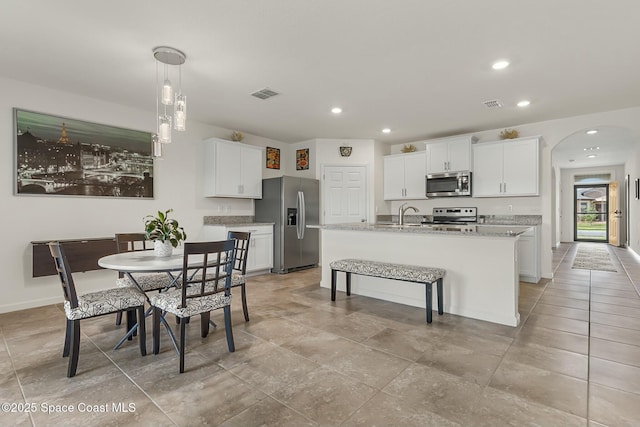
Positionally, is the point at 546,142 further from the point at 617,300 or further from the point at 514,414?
the point at 514,414

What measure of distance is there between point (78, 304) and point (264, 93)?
2.87 meters

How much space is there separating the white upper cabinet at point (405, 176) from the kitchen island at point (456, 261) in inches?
96.1

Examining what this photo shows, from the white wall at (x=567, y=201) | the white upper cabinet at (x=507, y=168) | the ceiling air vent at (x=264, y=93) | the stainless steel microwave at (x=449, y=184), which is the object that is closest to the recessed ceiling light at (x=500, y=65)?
the white upper cabinet at (x=507, y=168)

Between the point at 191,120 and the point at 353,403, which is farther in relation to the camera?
the point at 191,120

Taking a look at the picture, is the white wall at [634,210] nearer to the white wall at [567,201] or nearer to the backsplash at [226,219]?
the white wall at [567,201]

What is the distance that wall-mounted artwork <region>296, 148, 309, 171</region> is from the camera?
6504 millimetres

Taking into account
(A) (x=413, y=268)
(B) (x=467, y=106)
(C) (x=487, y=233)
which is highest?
(B) (x=467, y=106)

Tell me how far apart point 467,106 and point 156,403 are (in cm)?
464

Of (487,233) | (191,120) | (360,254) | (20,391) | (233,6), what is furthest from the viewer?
(191,120)

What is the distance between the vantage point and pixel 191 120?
5094 mm

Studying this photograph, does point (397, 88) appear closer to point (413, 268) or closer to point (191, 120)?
point (413, 268)

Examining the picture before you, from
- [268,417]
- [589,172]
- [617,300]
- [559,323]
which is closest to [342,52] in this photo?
[268,417]

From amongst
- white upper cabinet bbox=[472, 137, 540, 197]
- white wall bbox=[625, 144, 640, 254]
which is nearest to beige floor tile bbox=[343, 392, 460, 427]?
white upper cabinet bbox=[472, 137, 540, 197]

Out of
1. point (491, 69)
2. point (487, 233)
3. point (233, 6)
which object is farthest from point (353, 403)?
point (491, 69)
